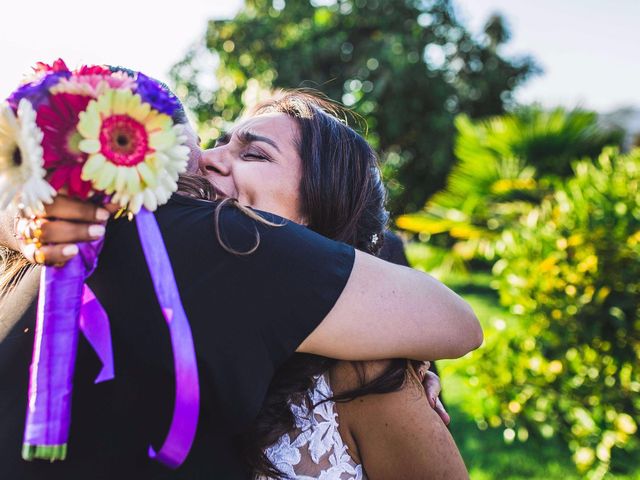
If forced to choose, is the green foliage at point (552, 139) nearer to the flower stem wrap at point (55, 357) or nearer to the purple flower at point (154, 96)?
the purple flower at point (154, 96)

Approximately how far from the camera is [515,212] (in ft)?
18.9

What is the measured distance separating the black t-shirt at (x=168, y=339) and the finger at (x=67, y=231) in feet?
0.38

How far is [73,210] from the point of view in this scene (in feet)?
3.80

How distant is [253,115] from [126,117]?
140 cm

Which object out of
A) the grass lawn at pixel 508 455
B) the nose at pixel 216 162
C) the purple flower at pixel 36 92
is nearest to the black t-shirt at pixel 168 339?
the purple flower at pixel 36 92

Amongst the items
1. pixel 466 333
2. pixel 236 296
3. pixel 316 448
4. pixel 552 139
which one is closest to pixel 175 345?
pixel 236 296

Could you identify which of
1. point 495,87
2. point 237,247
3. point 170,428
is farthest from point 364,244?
point 495,87

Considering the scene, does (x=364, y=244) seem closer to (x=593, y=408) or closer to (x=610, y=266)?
(x=610, y=266)

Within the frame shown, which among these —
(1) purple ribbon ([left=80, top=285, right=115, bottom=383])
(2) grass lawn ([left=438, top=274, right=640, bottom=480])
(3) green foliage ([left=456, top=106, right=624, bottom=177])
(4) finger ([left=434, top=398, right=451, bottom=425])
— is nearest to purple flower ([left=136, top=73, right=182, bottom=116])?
(1) purple ribbon ([left=80, top=285, right=115, bottom=383])

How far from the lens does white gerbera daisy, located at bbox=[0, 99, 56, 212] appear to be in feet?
3.46

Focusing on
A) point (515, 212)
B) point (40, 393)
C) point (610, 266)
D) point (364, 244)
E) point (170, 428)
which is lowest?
point (515, 212)

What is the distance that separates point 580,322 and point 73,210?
11.8 ft

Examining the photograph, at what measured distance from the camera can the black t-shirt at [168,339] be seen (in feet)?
4.04

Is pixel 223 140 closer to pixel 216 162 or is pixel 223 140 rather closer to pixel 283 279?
pixel 216 162
